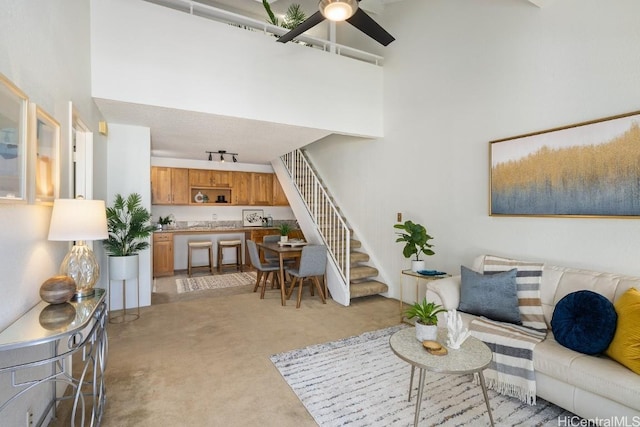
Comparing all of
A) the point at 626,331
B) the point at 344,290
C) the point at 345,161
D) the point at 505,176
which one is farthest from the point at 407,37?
the point at 626,331

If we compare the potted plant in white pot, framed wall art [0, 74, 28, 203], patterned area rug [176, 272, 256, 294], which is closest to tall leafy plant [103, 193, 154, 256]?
the potted plant in white pot

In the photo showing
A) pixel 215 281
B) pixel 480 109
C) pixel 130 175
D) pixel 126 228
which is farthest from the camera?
pixel 215 281

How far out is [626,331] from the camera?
6.15ft

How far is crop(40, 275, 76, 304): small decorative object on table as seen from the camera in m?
1.70

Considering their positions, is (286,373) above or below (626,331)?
below

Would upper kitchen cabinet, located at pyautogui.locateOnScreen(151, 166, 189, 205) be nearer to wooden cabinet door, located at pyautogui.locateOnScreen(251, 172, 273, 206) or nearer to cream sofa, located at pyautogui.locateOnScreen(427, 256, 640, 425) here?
wooden cabinet door, located at pyautogui.locateOnScreen(251, 172, 273, 206)

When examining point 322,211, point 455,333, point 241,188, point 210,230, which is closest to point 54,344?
point 455,333

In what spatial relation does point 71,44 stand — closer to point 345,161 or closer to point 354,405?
point 354,405

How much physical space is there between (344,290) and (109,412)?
2.93 metres

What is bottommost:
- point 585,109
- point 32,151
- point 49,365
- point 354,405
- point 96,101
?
point 354,405

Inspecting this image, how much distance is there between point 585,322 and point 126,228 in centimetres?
444

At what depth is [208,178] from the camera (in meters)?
7.11

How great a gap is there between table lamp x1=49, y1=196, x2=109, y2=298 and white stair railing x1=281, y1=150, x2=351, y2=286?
2.98 meters

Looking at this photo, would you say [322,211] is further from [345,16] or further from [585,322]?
[585,322]
